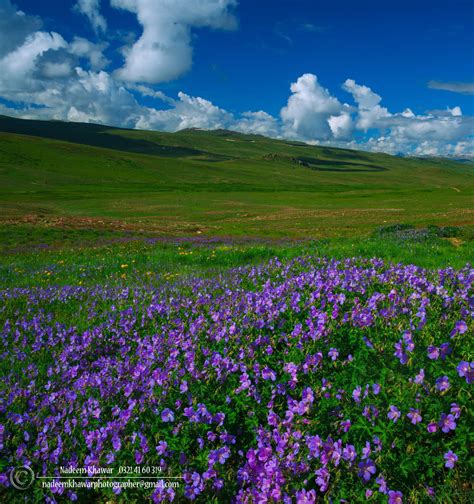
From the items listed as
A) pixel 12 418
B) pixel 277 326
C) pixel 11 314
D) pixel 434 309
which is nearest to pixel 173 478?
pixel 12 418

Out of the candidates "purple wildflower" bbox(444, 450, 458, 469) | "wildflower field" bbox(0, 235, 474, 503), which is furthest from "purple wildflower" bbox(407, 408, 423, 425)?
"purple wildflower" bbox(444, 450, 458, 469)

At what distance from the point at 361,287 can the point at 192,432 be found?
3.04 meters

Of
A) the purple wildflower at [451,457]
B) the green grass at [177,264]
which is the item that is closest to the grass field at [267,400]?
the purple wildflower at [451,457]

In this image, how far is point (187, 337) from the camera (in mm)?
5105

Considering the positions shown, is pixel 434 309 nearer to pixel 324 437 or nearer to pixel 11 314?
pixel 324 437

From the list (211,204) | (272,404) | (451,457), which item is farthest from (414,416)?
(211,204)

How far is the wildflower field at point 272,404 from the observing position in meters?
3.01

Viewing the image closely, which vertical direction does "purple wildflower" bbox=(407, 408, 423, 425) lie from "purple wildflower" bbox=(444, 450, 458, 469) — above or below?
above

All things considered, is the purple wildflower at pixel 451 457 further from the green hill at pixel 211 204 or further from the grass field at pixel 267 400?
the green hill at pixel 211 204

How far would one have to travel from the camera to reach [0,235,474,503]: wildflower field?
301cm

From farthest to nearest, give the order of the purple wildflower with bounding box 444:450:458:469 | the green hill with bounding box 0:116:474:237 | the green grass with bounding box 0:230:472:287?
the green hill with bounding box 0:116:474:237, the green grass with bounding box 0:230:472:287, the purple wildflower with bounding box 444:450:458:469

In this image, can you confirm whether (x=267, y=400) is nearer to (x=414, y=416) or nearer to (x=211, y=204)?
(x=414, y=416)

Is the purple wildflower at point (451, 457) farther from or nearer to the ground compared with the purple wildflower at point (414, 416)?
nearer to the ground

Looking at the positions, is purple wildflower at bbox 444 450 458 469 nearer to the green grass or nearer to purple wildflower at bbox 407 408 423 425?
purple wildflower at bbox 407 408 423 425
